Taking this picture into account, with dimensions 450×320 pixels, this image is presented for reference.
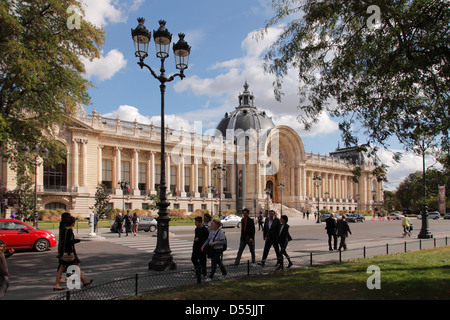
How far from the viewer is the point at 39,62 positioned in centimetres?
1470

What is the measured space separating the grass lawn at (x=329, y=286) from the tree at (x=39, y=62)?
34.1 ft

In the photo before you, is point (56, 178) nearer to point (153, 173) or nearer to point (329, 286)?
point (153, 173)

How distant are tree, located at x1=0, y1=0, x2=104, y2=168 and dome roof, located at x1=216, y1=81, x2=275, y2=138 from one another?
55605mm

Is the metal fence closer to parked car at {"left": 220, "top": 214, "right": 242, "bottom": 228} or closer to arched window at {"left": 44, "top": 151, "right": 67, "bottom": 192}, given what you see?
parked car at {"left": 220, "top": 214, "right": 242, "bottom": 228}

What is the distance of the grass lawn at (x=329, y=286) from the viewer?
778 centimetres

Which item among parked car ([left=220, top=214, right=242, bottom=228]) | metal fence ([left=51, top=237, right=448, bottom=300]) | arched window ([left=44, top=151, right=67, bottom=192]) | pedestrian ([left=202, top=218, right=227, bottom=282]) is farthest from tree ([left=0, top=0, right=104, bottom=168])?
arched window ([left=44, top=151, right=67, bottom=192])

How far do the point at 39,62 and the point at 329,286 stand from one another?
1329 centimetres

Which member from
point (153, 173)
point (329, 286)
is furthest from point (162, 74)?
point (153, 173)

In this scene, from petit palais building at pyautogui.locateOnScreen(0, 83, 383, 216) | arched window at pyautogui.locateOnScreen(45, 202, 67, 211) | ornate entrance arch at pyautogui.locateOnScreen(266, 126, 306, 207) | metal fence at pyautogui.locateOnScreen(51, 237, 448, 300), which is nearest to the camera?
metal fence at pyautogui.locateOnScreen(51, 237, 448, 300)

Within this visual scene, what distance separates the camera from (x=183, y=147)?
60.5 meters

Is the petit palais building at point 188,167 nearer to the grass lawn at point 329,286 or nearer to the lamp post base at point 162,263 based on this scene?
the lamp post base at point 162,263

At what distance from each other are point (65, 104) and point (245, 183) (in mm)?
50434

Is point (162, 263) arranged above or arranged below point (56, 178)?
below

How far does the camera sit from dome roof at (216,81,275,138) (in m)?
73.5
